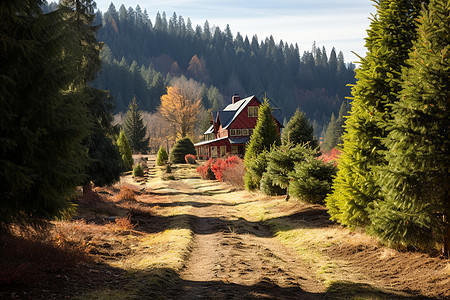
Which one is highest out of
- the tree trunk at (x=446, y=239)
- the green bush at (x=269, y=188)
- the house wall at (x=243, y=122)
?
the house wall at (x=243, y=122)

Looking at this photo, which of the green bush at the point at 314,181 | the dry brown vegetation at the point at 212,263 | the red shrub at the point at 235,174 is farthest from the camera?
the red shrub at the point at 235,174

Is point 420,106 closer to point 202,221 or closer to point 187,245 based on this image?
point 187,245

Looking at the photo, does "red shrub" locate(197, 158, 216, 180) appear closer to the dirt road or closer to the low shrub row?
the low shrub row

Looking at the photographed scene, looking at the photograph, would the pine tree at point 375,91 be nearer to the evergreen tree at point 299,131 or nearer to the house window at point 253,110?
the evergreen tree at point 299,131

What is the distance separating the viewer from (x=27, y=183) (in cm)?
580

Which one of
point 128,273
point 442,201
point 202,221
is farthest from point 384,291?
point 202,221

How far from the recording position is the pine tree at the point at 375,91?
9.42 metres

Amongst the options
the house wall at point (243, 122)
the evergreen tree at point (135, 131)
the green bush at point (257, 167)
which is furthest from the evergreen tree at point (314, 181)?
the evergreen tree at point (135, 131)

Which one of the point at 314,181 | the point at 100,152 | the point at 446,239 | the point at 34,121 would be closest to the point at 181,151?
the point at 100,152

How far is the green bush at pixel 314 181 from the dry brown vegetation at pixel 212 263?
0.84m

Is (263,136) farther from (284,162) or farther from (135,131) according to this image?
(135,131)

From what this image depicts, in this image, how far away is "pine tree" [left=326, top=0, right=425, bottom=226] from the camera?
9422 mm

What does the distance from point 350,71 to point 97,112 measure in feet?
646

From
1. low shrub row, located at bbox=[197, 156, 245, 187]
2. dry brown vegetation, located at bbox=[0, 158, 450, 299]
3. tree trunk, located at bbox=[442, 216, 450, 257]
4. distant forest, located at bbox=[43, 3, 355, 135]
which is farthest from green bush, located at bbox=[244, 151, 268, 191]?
distant forest, located at bbox=[43, 3, 355, 135]
